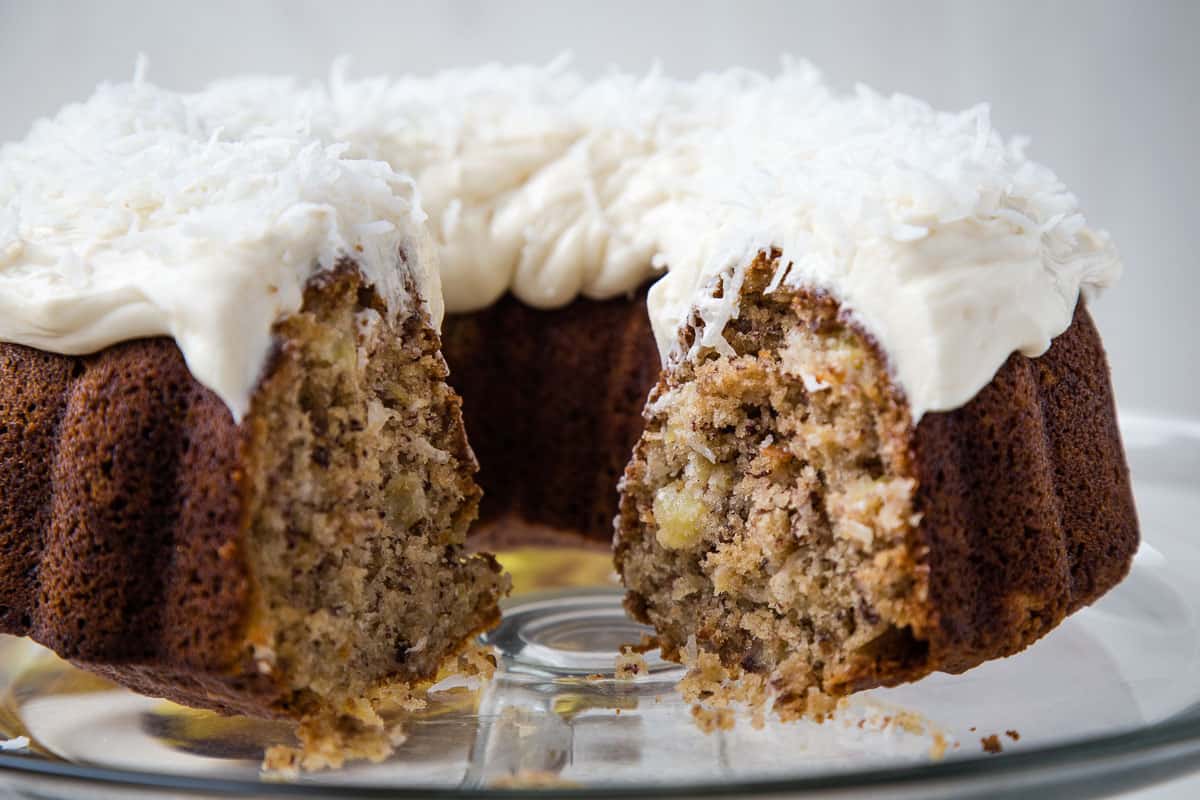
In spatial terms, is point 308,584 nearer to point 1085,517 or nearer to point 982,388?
point 982,388

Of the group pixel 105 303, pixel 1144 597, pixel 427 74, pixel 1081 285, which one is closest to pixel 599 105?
pixel 1081 285

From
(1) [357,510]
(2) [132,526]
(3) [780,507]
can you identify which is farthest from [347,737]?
(3) [780,507]

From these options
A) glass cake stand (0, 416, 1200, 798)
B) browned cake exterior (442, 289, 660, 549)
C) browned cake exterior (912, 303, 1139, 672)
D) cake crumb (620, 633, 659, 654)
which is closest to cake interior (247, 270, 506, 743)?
glass cake stand (0, 416, 1200, 798)

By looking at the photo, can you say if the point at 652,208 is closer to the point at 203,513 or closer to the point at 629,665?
the point at 629,665

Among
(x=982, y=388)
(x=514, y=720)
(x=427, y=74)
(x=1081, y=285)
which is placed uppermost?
(x=427, y=74)

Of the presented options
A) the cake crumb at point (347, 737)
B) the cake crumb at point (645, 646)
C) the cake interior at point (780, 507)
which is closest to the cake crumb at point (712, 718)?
the cake interior at point (780, 507)

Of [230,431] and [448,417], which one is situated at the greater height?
[448,417]
